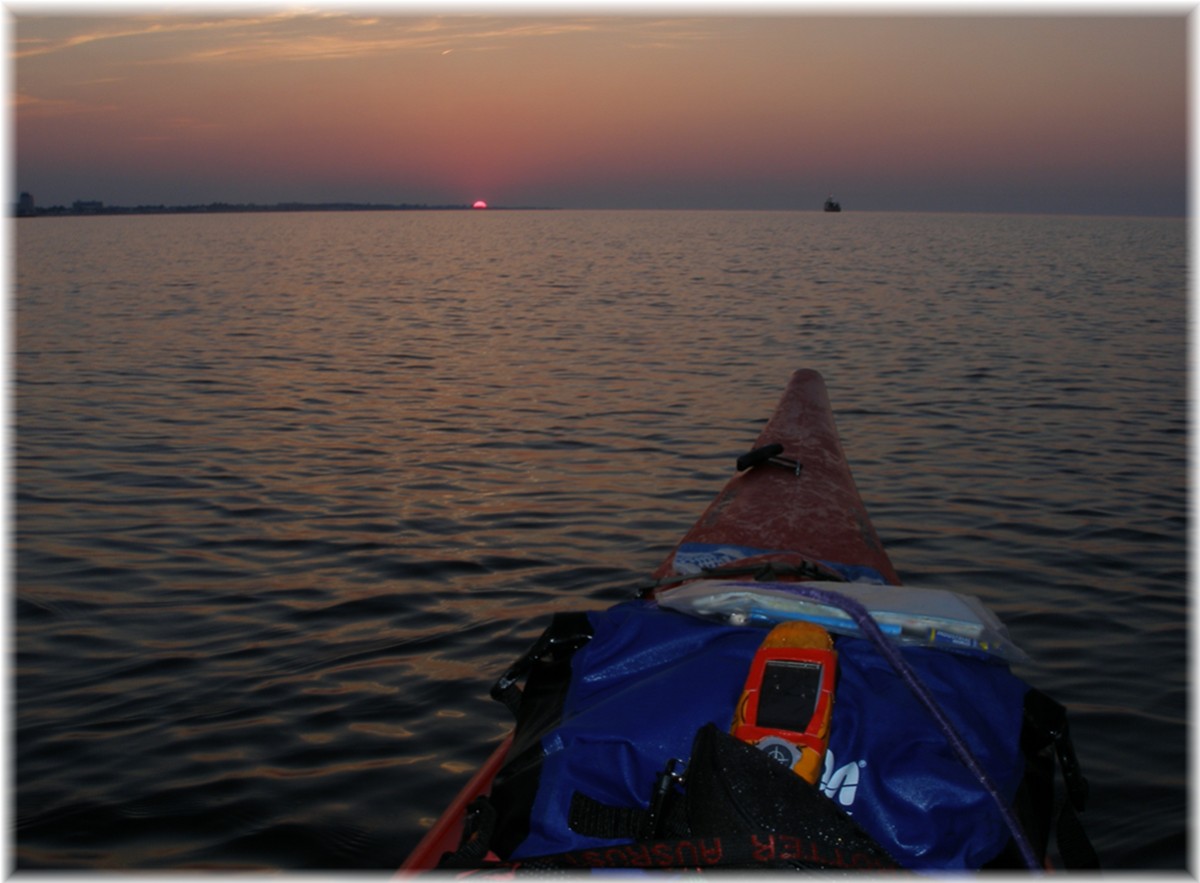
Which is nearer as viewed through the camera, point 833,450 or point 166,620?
point 166,620

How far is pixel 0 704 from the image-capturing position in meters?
3.71

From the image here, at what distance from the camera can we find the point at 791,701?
1.95m

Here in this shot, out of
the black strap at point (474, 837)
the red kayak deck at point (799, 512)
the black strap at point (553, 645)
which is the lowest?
the black strap at point (474, 837)

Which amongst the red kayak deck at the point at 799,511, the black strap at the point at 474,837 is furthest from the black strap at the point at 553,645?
the red kayak deck at the point at 799,511

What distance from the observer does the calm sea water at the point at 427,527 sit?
3203 millimetres

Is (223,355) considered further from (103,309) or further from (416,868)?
(416,868)

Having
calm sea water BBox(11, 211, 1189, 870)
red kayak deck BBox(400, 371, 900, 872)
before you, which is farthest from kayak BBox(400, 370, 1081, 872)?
calm sea water BBox(11, 211, 1189, 870)

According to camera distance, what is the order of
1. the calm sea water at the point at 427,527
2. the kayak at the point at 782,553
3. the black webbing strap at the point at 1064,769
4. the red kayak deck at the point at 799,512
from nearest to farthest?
the black webbing strap at the point at 1064,769
the kayak at the point at 782,553
the calm sea water at the point at 427,527
the red kayak deck at the point at 799,512

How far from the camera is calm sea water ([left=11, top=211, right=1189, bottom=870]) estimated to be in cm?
320

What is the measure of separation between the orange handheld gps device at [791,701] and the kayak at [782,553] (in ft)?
0.29

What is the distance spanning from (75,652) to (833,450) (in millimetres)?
3248

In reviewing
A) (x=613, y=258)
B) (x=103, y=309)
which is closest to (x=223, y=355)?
(x=103, y=309)

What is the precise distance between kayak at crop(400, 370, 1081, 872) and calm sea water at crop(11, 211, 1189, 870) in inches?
30.4

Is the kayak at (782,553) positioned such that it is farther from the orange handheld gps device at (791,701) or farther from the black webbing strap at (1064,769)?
the black webbing strap at (1064,769)
